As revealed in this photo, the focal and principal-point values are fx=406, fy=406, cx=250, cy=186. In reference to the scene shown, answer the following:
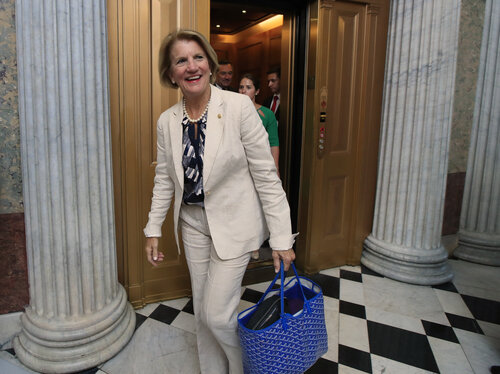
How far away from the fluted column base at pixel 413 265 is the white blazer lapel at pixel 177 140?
8.24ft

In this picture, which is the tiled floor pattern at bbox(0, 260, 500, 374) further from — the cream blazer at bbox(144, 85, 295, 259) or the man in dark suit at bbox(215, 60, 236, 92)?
the man in dark suit at bbox(215, 60, 236, 92)

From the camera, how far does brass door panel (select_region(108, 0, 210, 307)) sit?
259cm

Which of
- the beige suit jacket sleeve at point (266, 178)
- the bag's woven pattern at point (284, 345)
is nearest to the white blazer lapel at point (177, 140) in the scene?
the beige suit jacket sleeve at point (266, 178)

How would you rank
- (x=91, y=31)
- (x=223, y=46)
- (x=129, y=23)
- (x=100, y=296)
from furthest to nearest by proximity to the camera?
(x=223, y=46)
(x=129, y=23)
(x=100, y=296)
(x=91, y=31)

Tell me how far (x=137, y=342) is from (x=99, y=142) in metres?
1.25

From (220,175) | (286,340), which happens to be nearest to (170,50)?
(220,175)

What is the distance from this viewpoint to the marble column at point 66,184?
2051 millimetres

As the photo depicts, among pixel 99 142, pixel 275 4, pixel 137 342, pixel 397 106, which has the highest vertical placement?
pixel 275 4

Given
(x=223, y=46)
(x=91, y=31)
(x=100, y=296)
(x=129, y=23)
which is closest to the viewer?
(x=91, y=31)

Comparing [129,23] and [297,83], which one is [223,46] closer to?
[297,83]

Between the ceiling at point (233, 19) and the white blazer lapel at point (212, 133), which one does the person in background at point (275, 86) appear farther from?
the ceiling at point (233, 19)

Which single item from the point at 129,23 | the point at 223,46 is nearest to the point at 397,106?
the point at 129,23

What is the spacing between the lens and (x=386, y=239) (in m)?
3.69

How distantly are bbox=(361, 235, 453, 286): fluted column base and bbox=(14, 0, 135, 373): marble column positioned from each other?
2.33 meters
